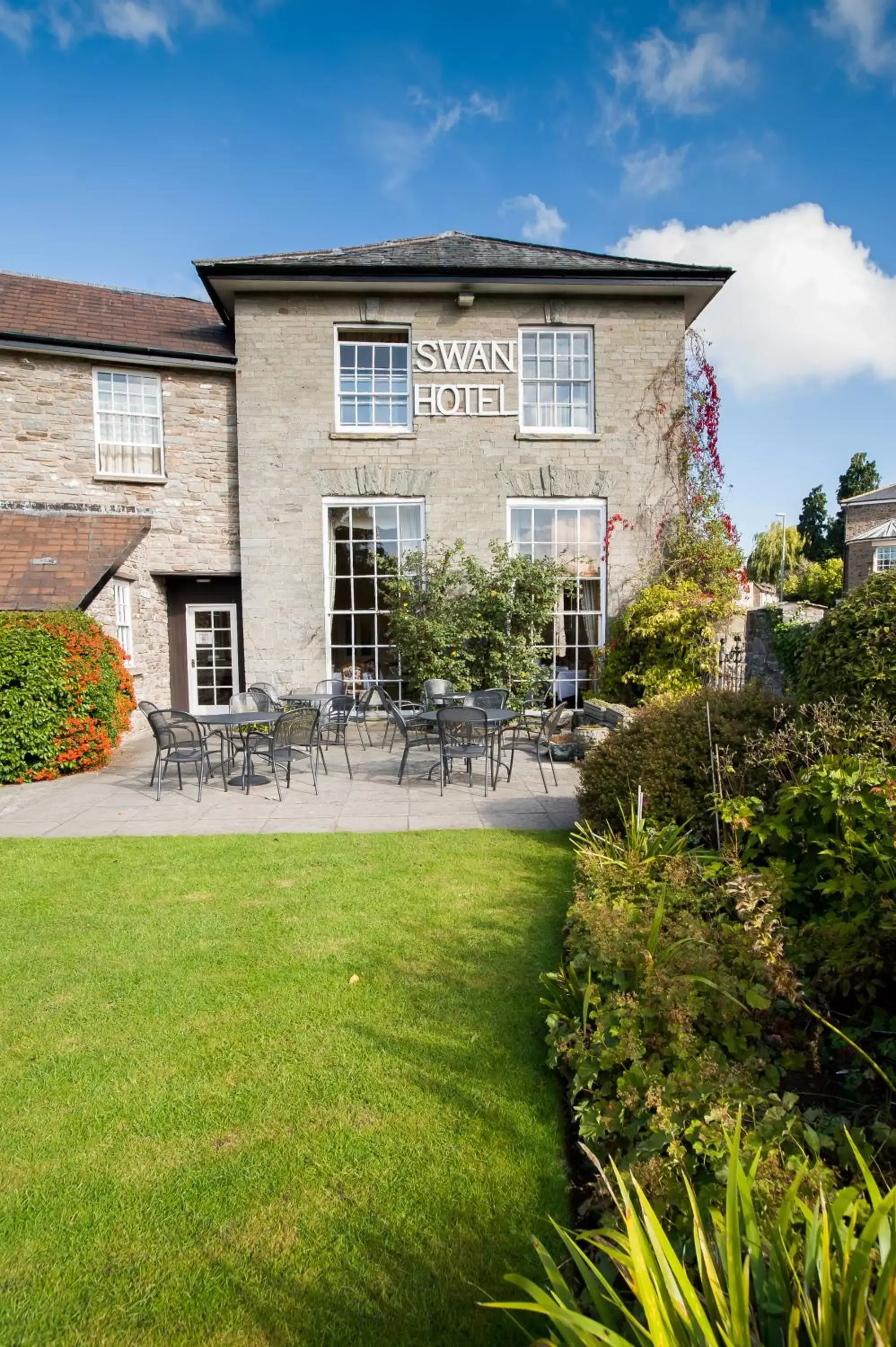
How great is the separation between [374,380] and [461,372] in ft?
5.09

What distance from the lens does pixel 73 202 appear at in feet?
31.2

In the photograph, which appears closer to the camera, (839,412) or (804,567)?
(839,412)

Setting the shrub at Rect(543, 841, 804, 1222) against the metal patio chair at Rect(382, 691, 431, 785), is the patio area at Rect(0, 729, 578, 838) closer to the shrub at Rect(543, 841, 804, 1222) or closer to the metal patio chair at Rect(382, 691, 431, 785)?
the metal patio chair at Rect(382, 691, 431, 785)

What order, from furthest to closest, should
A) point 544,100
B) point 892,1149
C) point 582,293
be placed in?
1. point 582,293
2. point 544,100
3. point 892,1149

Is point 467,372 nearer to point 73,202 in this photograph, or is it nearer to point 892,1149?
point 73,202

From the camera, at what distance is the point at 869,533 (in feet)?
120

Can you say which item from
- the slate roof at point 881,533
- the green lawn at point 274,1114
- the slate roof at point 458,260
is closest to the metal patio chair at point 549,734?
the green lawn at point 274,1114

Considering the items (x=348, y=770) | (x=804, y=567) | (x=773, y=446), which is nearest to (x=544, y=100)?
(x=348, y=770)

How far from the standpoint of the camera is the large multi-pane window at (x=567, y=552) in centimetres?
1198

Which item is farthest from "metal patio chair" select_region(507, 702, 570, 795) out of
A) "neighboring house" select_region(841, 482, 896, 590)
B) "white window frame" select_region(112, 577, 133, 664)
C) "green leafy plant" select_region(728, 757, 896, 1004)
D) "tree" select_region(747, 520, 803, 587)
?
"tree" select_region(747, 520, 803, 587)

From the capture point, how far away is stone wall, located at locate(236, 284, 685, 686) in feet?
38.2

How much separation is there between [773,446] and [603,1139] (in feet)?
85.1

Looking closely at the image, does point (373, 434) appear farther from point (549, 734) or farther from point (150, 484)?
point (549, 734)

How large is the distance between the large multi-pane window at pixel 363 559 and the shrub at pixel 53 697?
4091 mm
